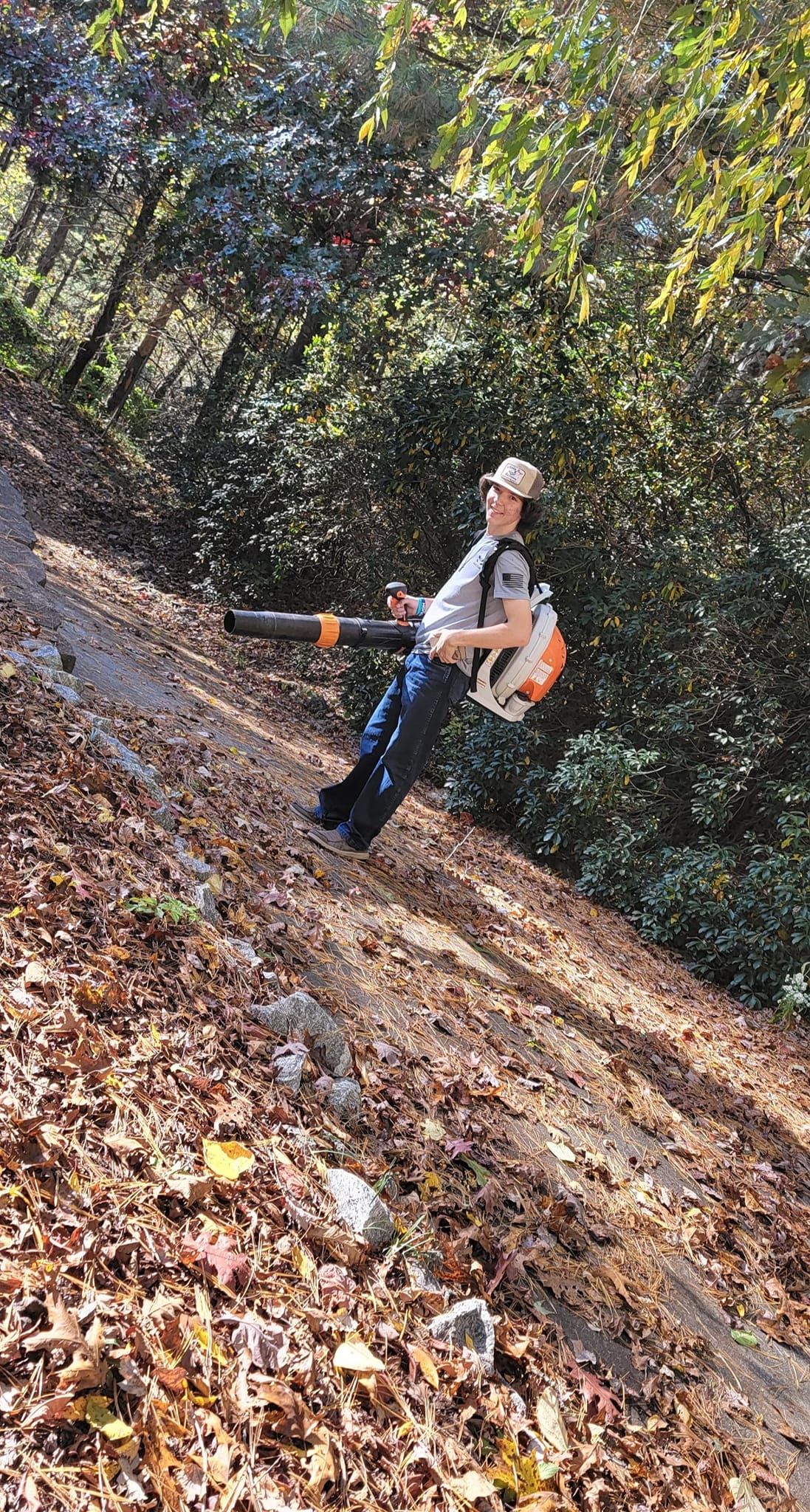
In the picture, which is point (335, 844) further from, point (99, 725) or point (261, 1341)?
point (261, 1341)

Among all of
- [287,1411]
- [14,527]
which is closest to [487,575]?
[287,1411]

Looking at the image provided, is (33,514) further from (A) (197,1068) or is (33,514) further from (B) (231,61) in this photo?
(A) (197,1068)

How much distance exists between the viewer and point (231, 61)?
47.0 ft

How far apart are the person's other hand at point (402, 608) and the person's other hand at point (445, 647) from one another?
563 millimetres

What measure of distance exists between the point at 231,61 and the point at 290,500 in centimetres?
756

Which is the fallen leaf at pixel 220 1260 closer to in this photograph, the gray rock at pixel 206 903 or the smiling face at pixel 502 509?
the gray rock at pixel 206 903

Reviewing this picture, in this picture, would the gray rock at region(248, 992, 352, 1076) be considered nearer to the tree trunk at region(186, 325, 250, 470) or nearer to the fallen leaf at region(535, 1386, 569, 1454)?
the fallen leaf at region(535, 1386, 569, 1454)

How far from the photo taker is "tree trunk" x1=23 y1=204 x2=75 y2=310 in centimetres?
1792

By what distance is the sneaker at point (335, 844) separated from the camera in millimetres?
5203

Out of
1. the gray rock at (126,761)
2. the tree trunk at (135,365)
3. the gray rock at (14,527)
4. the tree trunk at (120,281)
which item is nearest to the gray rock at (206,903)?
the gray rock at (126,761)

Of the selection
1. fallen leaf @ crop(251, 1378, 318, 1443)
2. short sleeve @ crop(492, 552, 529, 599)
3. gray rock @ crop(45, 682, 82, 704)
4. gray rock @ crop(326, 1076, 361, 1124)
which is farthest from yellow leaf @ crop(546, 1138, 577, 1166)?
gray rock @ crop(45, 682, 82, 704)

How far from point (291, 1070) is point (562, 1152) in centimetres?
127

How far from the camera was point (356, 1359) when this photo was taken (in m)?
2.01

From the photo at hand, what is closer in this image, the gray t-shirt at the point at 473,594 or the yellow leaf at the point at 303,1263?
the yellow leaf at the point at 303,1263
